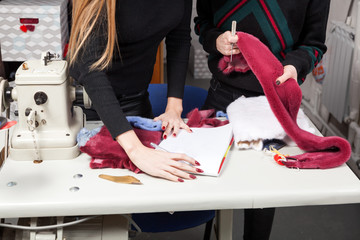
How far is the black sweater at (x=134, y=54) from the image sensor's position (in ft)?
4.56

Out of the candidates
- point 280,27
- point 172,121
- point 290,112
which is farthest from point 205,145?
point 280,27

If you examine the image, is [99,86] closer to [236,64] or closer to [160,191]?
[160,191]

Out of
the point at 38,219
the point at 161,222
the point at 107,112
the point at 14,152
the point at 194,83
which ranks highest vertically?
the point at 107,112

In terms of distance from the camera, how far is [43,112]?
4.57 ft

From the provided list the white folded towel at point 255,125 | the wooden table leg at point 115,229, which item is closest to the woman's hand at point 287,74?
the white folded towel at point 255,125

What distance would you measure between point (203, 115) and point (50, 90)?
56 cm

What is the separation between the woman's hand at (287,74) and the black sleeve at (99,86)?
1.62 feet

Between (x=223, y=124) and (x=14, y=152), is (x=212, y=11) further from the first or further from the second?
(x=14, y=152)

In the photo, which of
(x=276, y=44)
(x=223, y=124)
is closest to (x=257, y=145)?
(x=223, y=124)

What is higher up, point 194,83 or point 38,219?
point 38,219

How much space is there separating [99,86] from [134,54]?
0.28 metres

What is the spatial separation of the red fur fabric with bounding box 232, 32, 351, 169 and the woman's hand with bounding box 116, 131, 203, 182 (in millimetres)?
297

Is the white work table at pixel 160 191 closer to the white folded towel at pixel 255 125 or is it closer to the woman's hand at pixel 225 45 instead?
the white folded towel at pixel 255 125

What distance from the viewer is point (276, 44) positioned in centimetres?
174
